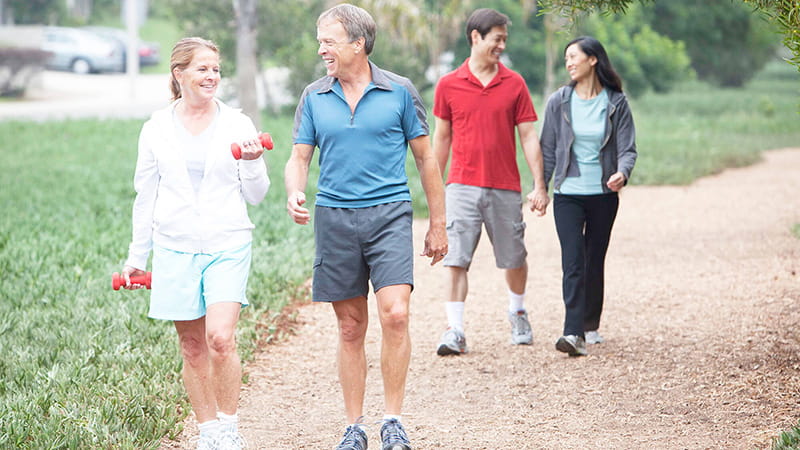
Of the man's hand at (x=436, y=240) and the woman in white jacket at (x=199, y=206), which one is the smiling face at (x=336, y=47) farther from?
the man's hand at (x=436, y=240)

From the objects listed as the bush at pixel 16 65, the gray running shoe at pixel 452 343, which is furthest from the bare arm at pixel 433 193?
the bush at pixel 16 65

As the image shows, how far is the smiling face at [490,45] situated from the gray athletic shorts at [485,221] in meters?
0.82

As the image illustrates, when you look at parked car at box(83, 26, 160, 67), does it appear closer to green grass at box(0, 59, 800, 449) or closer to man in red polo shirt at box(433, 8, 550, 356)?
green grass at box(0, 59, 800, 449)

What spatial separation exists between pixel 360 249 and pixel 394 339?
1.42 ft

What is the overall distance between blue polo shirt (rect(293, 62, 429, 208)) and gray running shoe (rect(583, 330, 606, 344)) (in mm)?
2727

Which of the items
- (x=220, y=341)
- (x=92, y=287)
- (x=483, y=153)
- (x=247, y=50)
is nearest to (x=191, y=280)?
(x=220, y=341)

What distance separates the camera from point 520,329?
7203mm

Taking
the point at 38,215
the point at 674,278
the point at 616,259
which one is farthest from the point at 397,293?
the point at 38,215

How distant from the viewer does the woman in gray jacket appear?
21.9 ft

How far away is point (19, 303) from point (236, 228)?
12.6 ft

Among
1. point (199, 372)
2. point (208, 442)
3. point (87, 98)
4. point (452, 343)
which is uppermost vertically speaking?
point (199, 372)

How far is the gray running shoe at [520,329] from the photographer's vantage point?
23.6ft

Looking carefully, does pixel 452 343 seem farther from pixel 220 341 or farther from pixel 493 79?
pixel 220 341

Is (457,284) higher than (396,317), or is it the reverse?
(396,317)
